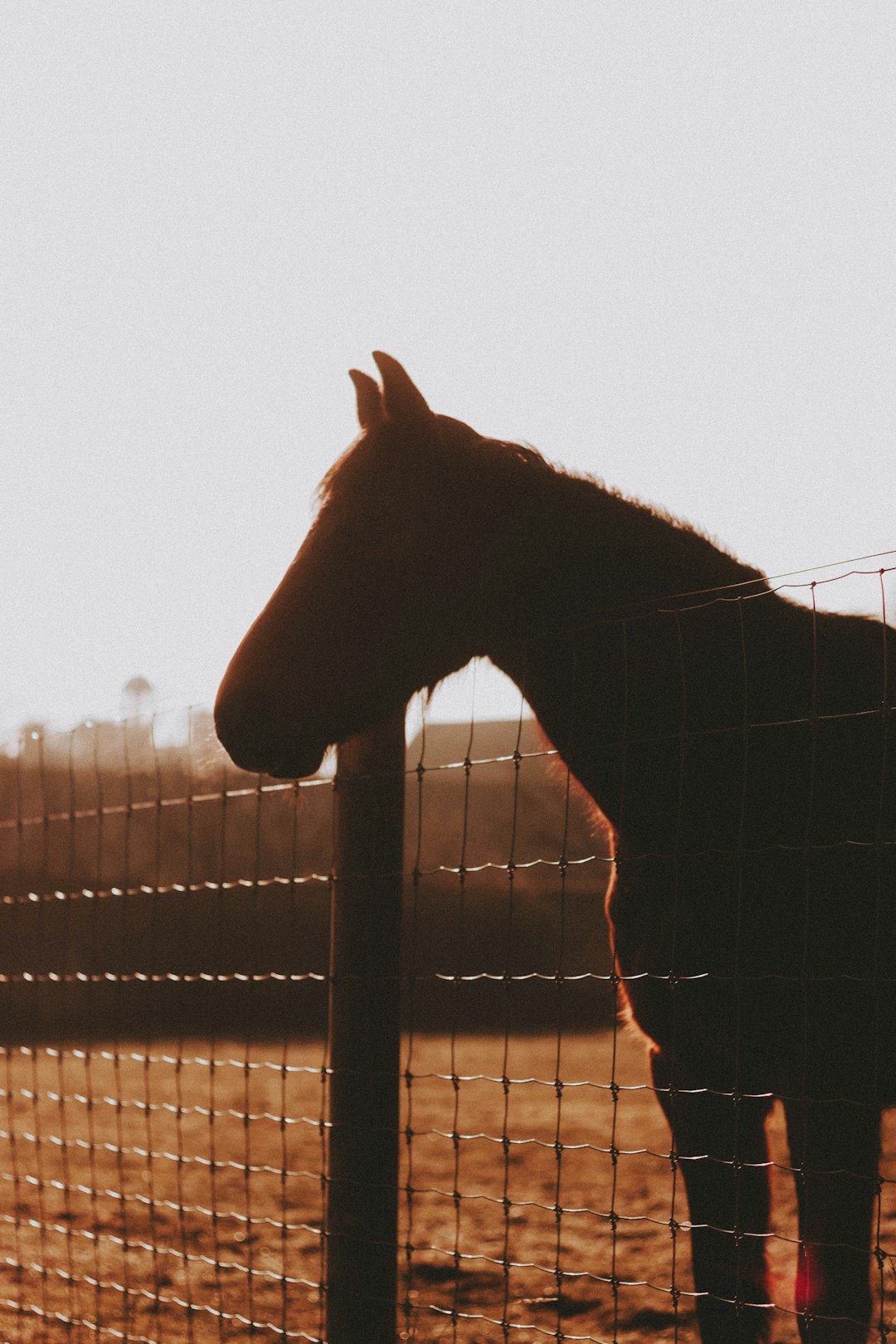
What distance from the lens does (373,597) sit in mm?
2646

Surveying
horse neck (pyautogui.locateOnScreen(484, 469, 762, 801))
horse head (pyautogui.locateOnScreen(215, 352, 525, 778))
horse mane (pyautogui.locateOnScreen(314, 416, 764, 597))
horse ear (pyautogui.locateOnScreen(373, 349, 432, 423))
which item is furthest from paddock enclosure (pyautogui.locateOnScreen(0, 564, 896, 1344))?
horse ear (pyautogui.locateOnScreen(373, 349, 432, 423))

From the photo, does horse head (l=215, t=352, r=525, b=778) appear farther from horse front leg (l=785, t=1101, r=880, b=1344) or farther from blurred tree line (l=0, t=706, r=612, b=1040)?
blurred tree line (l=0, t=706, r=612, b=1040)

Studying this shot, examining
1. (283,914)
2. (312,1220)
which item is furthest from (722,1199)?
(283,914)

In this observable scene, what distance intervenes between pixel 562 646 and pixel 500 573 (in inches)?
9.0

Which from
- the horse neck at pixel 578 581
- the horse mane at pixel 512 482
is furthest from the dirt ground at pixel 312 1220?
the horse mane at pixel 512 482

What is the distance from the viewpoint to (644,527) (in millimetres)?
2713

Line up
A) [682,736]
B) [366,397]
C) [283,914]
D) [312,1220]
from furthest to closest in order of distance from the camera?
[283,914] → [312,1220] → [366,397] → [682,736]

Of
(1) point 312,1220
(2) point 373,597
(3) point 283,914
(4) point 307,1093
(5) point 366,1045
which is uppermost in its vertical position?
(2) point 373,597

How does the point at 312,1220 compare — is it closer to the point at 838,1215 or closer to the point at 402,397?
the point at 838,1215

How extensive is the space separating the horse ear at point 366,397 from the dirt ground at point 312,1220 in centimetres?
153

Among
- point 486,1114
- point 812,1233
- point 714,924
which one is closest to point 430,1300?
point 812,1233

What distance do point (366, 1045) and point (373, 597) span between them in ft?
3.43

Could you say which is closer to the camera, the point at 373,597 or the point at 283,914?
the point at 373,597

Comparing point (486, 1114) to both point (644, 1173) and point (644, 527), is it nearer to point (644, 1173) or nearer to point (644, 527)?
point (644, 1173)
